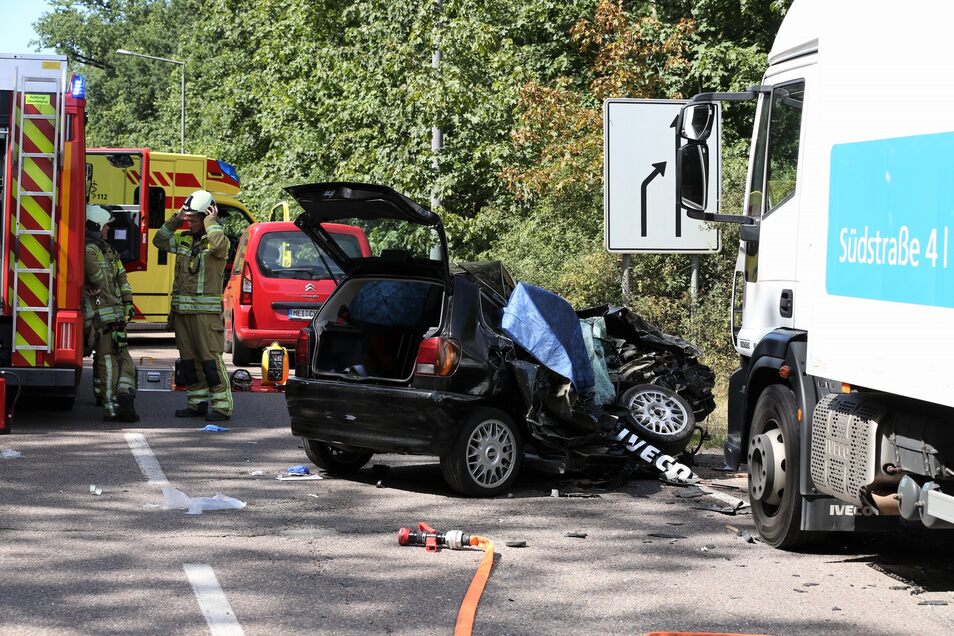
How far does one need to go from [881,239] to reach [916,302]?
0.47 m

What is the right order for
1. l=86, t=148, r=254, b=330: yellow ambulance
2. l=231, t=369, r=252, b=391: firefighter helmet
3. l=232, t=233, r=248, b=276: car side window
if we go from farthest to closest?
1. l=86, t=148, r=254, b=330: yellow ambulance
2. l=232, t=233, r=248, b=276: car side window
3. l=231, t=369, r=252, b=391: firefighter helmet

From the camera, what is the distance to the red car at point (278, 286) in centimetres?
1708

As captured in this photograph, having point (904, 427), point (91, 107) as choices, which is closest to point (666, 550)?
point (904, 427)

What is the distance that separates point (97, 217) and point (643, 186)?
17.1 feet

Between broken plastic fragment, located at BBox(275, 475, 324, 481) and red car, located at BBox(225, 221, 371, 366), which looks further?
Result: red car, located at BBox(225, 221, 371, 366)

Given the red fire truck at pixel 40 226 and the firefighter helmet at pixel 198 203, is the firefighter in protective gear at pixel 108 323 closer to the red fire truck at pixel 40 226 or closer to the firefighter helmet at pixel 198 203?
the red fire truck at pixel 40 226

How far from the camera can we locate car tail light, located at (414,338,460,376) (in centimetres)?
866

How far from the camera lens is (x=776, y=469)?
23.6 ft

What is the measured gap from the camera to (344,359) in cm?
936

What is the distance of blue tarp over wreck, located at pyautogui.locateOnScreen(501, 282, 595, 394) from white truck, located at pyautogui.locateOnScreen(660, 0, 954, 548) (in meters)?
1.39

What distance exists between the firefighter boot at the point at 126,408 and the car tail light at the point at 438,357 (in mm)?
4416

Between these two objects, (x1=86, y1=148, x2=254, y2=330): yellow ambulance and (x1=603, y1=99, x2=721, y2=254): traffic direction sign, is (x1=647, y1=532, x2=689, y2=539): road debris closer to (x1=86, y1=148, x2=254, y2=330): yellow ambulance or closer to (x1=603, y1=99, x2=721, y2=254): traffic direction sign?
(x1=603, y1=99, x2=721, y2=254): traffic direction sign

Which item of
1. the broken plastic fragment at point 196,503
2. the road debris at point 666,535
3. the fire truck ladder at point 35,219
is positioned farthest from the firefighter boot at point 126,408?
the road debris at point 666,535

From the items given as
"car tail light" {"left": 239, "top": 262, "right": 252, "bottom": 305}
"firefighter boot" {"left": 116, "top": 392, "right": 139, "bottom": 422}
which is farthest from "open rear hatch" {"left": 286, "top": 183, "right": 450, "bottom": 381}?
"car tail light" {"left": 239, "top": 262, "right": 252, "bottom": 305}
